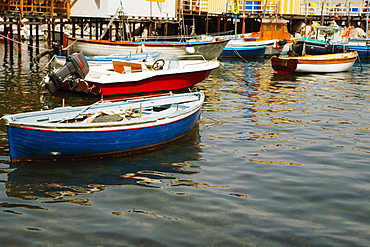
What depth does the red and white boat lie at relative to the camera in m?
17.0

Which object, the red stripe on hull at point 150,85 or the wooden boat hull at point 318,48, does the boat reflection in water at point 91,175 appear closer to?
the red stripe on hull at point 150,85

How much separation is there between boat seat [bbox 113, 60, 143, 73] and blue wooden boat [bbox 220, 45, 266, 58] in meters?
20.5

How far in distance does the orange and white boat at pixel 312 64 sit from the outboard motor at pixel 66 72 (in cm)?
1422

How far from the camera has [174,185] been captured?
9.90 m

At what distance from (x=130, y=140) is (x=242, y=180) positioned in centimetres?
274

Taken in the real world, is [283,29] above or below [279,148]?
above

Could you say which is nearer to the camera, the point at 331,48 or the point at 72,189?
the point at 72,189

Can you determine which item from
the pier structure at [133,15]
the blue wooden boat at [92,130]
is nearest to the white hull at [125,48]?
the pier structure at [133,15]

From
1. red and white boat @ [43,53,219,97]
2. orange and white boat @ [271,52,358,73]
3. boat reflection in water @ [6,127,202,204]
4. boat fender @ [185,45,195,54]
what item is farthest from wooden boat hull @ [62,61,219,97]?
boat fender @ [185,45,195,54]

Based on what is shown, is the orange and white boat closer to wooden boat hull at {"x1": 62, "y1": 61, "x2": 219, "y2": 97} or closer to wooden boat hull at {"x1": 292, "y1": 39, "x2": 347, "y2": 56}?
wooden boat hull at {"x1": 292, "y1": 39, "x2": 347, "y2": 56}

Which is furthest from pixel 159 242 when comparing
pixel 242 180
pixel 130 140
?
pixel 130 140

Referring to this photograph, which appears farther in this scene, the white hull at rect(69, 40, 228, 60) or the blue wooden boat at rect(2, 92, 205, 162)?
the white hull at rect(69, 40, 228, 60)

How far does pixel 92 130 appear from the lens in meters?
10.7

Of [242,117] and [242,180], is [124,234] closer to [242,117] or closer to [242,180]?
[242,180]
